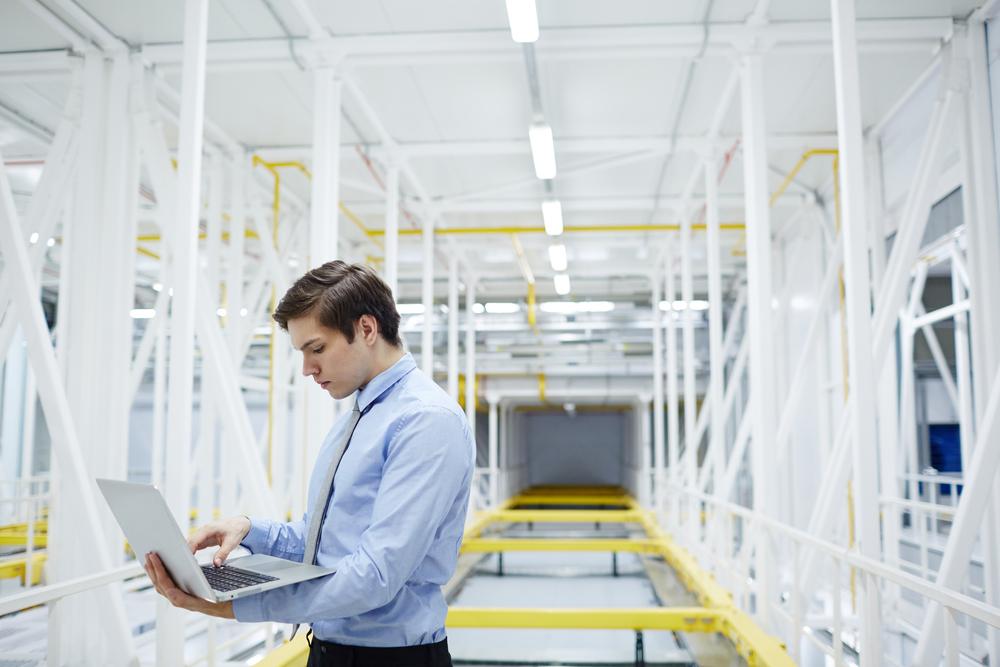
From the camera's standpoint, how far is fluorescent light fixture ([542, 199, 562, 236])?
863 cm

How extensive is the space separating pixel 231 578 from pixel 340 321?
1.95 ft

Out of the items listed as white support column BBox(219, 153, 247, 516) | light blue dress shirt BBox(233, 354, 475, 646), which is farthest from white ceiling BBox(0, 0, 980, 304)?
light blue dress shirt BBox(233, 354, 475, 646)

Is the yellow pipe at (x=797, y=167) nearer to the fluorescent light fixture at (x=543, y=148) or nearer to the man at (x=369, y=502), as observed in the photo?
the fluorescent light fixture at (x=543, y=148)

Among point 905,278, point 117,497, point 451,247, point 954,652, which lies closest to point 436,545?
point 117,497

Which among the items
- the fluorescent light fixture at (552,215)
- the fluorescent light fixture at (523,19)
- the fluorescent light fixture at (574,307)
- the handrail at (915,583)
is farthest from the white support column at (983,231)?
the fluorescent light fixture at (574,307)

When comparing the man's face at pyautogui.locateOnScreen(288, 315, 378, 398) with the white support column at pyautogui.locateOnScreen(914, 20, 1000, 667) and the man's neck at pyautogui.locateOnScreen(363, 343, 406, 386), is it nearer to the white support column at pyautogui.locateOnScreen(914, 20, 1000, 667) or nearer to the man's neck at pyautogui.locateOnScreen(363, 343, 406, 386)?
the man's neck at pyautogui.locateOnScreen(363, 343, 406, 386)

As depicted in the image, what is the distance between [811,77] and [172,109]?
18.5 feet

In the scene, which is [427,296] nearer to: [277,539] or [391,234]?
[391,234]

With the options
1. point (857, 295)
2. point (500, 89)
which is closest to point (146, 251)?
point (500, 89)

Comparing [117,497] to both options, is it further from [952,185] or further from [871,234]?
[871,234]

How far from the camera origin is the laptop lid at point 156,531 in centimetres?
158

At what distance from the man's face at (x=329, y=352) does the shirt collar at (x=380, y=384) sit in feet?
0.11

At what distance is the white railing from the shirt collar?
5.78 feet

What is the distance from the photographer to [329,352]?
74.3 inches
